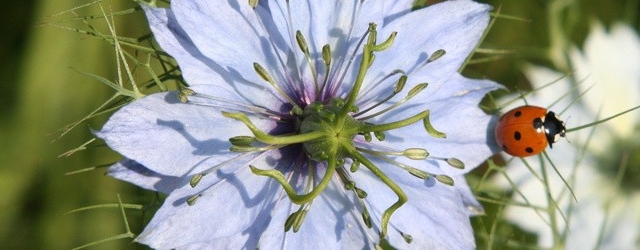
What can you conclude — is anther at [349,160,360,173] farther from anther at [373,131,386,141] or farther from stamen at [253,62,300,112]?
stamen at [253,62,300,112]

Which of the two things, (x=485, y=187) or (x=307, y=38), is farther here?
(x=485, y=187)

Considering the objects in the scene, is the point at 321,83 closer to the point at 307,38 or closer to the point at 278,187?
the point at 307,38

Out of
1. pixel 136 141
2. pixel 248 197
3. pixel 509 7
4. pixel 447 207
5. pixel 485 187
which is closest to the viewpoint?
pixel 136 141

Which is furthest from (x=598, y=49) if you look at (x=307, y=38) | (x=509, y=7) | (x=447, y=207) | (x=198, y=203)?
(x=198, y=203)

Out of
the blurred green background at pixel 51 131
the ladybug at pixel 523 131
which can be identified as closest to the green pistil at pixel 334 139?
the ladybug at pixel 523 131

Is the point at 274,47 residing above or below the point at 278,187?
above

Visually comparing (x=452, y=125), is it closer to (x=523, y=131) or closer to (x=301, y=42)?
(x=523, y=131)
